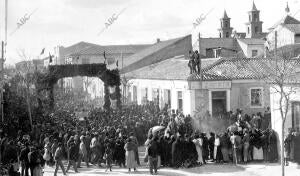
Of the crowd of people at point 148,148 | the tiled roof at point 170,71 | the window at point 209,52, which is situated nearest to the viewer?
the crowd of people at point 148,148

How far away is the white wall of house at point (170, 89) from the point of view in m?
35.2

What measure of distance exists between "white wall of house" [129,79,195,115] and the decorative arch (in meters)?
4.62

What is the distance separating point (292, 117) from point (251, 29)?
9229cm

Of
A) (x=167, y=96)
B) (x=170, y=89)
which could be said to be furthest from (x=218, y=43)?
(x=170, y=89)

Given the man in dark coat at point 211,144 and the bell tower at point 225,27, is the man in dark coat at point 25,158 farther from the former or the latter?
the bell tower at point 225,27

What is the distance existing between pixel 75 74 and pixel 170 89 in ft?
27.8

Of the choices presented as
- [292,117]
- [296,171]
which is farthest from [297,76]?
[296,171]

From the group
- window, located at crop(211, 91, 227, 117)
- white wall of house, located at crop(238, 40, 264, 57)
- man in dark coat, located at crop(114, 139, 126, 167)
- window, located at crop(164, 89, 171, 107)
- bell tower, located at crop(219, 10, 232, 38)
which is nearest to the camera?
man in dark coat, located at crop(114, 139, 126, 167)

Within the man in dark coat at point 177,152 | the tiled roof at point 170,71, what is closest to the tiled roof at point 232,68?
the tiled roof at point 170,71

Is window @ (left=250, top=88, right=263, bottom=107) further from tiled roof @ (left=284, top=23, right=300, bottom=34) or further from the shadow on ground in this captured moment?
tiled roof @ (left=284, top=23, right=300, bottom=34)

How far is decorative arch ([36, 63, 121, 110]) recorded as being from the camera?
113 ft

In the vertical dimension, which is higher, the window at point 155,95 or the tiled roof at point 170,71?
the tiled roof at point 170,71

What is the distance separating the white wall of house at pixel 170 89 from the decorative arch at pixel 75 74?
4619 millimetres

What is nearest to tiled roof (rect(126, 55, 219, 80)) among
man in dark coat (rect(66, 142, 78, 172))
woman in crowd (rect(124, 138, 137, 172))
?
woman in crowd (rect(124, 138, 137, 172))
